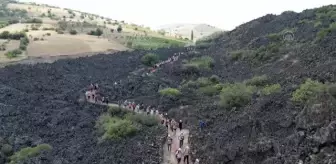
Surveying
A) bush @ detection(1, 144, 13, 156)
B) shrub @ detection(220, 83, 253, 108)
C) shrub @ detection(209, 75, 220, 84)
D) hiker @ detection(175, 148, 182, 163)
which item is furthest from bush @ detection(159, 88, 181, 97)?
hiker @ detection(175, 148, 182, 163)

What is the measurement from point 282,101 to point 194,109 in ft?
35.8

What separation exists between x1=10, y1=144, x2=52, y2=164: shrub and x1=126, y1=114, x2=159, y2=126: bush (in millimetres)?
6854

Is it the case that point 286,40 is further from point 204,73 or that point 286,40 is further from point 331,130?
point 331,130

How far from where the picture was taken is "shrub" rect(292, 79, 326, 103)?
26.3 meters

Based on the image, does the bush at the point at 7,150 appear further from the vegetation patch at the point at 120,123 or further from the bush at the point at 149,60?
the bush at the point at 149,60

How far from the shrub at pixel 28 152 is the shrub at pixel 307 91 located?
1743 cm

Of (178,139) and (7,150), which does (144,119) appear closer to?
(178,139)

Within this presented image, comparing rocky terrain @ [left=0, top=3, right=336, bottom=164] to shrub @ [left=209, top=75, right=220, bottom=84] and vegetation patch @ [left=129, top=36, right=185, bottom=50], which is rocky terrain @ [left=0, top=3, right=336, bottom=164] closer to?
shrub @ [left=209, top=75, right=220, bottom=84]

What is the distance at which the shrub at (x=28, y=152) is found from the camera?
3306 cm

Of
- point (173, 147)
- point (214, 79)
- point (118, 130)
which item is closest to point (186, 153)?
point (173, 147)

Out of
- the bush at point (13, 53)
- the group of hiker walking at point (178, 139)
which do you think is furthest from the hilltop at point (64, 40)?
the group of hiker walking at point (178, 139)

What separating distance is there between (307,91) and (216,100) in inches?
491

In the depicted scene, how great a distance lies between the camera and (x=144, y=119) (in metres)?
37.8

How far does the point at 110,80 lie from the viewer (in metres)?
60.2
